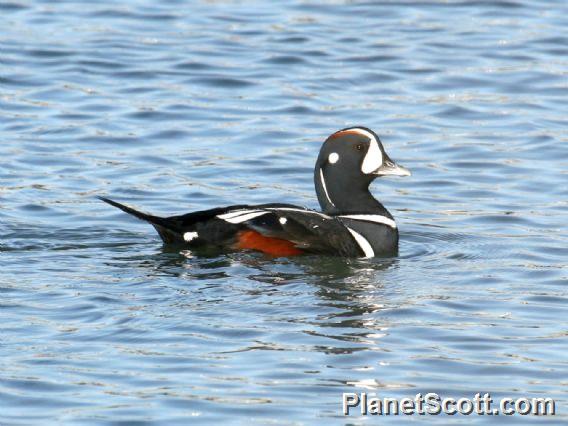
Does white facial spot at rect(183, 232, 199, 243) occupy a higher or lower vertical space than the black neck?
lower

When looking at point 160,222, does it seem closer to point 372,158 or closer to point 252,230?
point 252,230

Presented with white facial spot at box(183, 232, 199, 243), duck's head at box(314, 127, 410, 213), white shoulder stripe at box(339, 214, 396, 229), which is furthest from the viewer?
duck's head at box(314, 127, 410, 213)

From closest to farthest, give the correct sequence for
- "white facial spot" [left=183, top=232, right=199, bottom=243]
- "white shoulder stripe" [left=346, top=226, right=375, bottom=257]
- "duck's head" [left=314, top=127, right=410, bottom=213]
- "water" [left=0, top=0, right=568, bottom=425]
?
"water" [left=0, top=0, right=568, bottom=425] → "white facial spot" [left=183, top=232, right=199, bottom=243] → "white shoulder stripe" [left=346, top=226, right=375, bottom=257] → "duck's head" [left=314, top=127, right=410, bottom=213]

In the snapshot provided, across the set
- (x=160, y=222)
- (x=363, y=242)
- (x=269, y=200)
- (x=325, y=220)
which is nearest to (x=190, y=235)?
(x=160, y=222)

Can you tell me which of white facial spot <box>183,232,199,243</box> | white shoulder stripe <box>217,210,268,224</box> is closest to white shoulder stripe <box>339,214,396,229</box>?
white shoulder stripe <box>217,210,268,224</box>

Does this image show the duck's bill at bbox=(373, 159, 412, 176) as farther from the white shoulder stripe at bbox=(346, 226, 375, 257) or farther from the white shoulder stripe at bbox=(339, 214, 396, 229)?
the white shoulder stripe at bbox=(346, 226, 375, 257)

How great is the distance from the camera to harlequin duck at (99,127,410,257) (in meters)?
11.2

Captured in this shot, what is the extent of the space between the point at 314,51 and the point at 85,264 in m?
7.73

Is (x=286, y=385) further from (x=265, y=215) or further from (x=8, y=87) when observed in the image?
(x=8, y=87)

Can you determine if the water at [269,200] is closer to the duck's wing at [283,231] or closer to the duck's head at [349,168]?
the duck's wing at [283,231]

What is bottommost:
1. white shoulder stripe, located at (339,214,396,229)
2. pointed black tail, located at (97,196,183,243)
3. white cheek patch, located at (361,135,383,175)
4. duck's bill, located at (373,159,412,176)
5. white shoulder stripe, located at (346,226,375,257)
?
white shoulder stripe, located at (346,226,375,257)

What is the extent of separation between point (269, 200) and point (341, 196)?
138 centimetres

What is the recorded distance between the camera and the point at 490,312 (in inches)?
393

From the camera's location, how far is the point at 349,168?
11.9 m
